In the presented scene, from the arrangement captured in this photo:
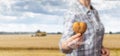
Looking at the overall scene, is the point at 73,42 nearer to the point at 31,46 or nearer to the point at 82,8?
the point at 82,8

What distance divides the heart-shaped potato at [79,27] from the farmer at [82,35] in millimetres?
12

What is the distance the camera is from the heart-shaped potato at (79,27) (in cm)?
92

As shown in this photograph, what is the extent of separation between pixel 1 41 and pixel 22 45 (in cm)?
39

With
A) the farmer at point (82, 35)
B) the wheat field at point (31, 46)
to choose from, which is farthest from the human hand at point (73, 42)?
the wheat field at point (31, 46)

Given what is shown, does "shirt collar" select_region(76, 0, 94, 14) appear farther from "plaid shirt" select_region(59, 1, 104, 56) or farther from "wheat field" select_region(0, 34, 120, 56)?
"wheat field" select_region(0, 34, 120, 56)

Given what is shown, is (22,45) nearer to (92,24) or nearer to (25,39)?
(25,39)

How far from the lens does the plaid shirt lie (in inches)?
37.5

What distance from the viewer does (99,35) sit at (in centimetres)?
97

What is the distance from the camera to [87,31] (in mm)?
957

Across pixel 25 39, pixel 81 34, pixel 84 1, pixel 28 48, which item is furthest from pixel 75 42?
pixel 25 39

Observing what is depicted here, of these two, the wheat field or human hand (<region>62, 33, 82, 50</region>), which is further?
the wheat field

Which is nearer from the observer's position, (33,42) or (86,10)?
(86,10)

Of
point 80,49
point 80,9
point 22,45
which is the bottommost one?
point 22,45

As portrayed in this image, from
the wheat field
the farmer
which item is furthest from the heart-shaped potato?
the wheat field
